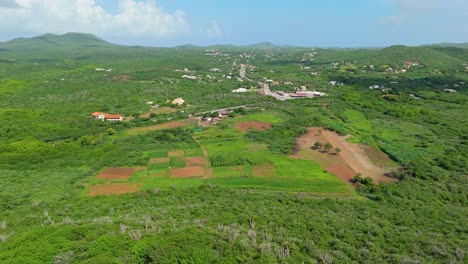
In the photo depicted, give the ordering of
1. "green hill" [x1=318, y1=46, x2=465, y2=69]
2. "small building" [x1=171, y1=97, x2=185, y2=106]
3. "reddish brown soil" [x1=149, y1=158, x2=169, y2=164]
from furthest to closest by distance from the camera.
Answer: "green hill" [x1=318, y1=46, x2=465, y2=69]
"small building" [x1=171, y1=97, x2=185, y2=106]
"reddish brown soil" [x1=149, y1=158, x2=169, y2=164]

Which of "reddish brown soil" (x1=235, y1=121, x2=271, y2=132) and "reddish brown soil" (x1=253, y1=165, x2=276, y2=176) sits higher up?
"reddish brown soil" (x1=235, y1=121, x2=271, y2=132)

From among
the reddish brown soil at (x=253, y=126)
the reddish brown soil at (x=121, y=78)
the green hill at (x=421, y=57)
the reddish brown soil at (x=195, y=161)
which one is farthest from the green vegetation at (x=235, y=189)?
the green hill at (x=421, y=57)

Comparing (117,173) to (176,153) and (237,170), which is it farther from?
(237,170)

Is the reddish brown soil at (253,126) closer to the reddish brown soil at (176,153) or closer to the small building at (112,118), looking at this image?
the reddish brown soil at (176,153)

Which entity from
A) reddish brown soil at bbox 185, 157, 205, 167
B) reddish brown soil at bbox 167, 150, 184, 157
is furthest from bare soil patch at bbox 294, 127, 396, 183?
reddish brown soil at bbox 167, 150, 184, 157

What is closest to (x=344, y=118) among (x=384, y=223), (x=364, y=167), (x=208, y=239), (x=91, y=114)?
(x=364, y=167)

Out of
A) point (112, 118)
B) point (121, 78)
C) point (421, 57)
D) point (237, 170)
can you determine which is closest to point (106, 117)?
point (112, 118)

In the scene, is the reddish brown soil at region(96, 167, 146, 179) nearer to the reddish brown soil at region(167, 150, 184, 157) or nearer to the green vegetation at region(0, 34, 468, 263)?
the green vegetation at region(0, 34, 468, 263)
